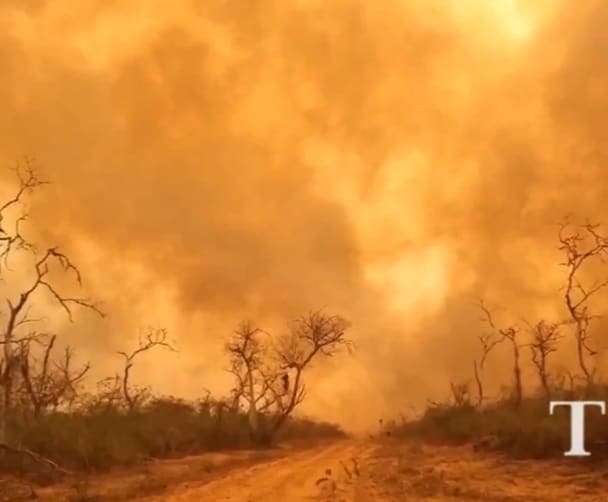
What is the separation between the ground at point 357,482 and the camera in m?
15.4

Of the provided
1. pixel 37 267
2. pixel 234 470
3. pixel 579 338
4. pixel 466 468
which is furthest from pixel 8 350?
pixel 579 338

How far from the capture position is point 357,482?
58.7 ft

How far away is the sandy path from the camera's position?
51.4 ft

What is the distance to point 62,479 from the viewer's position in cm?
1770

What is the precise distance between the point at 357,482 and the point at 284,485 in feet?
4.71

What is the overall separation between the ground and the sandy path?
0.06ft
